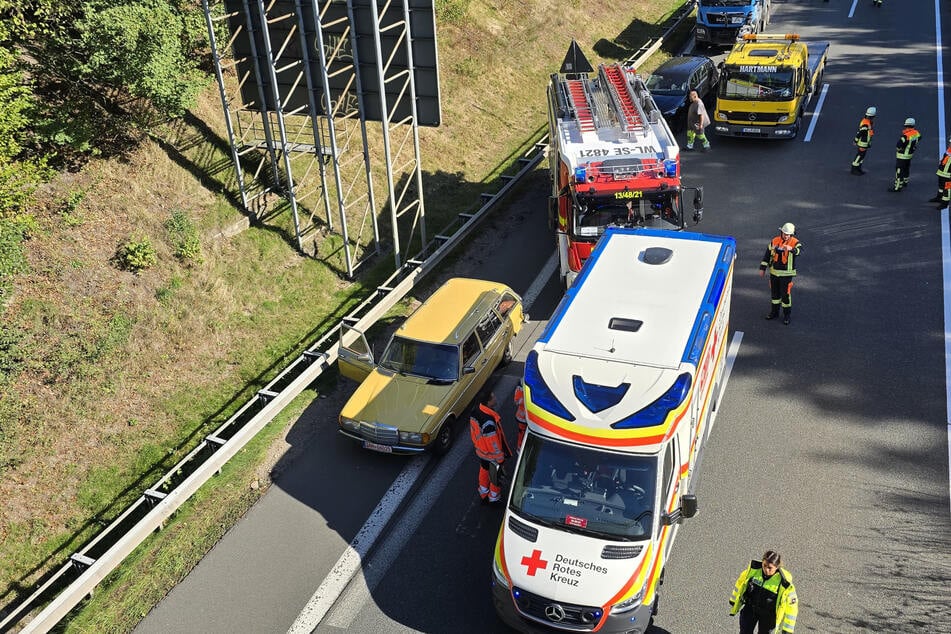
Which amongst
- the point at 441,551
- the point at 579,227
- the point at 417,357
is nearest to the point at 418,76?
the point at 579,227

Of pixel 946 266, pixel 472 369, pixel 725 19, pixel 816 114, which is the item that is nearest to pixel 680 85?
pixel 816 114

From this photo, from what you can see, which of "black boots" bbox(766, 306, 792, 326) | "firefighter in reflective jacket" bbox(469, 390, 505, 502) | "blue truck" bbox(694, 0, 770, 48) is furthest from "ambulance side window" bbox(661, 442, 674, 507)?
"blue truck" bbox(694, 0, 770, 48)

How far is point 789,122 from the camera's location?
20906 millimetres

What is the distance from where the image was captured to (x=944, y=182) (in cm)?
1733

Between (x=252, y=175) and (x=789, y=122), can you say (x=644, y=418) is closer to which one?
(x=252, y=175)

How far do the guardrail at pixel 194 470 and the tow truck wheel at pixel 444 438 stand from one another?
9.65 ft

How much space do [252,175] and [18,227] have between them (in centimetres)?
619

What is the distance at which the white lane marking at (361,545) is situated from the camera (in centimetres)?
959

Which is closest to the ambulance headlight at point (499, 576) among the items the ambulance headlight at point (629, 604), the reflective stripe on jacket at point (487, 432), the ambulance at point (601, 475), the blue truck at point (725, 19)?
the ambulance at point (601, 475)

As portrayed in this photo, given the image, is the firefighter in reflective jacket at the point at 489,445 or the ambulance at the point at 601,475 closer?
the ambulance at the point at 601,475

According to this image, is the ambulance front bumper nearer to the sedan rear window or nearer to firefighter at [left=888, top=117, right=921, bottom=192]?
the sedan rear window

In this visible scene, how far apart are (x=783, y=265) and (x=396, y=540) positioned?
846 cm

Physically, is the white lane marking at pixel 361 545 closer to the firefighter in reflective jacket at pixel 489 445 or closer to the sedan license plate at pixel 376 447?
the sedan license plate at pixel 376 447

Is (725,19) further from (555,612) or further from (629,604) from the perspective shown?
(555,612)
